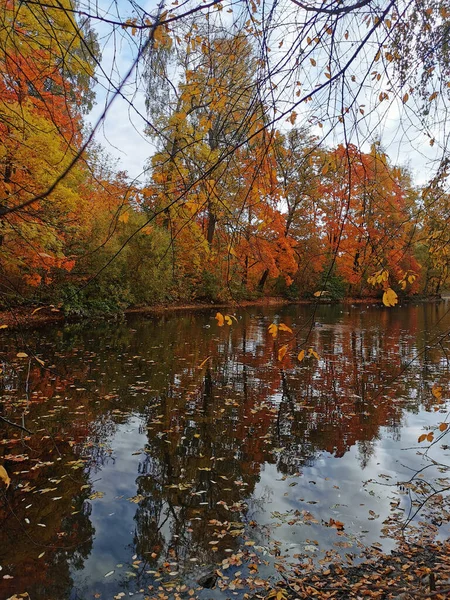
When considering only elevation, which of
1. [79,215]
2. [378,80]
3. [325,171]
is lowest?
[325,171]

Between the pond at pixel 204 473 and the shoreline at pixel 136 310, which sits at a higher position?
the shoreline at pixel 136 310

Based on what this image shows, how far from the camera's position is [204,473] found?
4.46 m

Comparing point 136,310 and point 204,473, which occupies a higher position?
point 136,310

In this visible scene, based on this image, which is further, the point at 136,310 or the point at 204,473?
the point at 136,310

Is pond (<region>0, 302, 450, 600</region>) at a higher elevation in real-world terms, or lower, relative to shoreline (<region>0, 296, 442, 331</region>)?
lower

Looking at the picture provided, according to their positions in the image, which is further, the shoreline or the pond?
the shoreline

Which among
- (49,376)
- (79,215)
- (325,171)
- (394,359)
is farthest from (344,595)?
(79,215)

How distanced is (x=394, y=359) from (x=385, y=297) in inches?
360

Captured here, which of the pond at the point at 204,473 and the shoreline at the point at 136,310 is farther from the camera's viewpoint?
the shoreline at the point at 136,310

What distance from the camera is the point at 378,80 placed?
210 centimetres

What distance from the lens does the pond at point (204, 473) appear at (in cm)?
312

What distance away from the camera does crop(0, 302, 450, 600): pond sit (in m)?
3.12

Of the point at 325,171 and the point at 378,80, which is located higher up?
the point at 378,80

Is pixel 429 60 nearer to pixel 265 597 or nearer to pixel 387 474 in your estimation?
pixel 265 597
